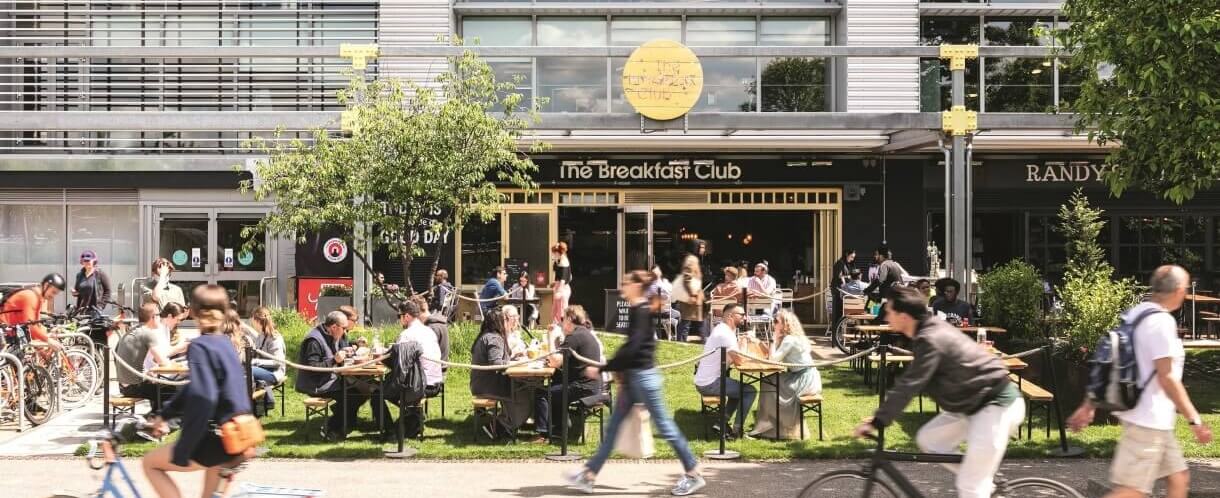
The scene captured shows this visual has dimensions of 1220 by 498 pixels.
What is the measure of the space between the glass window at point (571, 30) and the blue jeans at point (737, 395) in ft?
38.4

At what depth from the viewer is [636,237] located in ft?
68.6

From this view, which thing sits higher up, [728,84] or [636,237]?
[728,84]

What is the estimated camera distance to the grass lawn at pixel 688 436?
9.97 m

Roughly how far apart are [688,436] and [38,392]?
6792mm

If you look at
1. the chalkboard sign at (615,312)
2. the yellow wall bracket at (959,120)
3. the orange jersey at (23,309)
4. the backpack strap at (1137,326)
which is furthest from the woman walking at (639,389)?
the chalkboard sign at (615,312)

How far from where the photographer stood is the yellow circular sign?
15.6 meters

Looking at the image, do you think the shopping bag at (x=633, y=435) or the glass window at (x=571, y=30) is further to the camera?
the glass window at (x=571, y=30)

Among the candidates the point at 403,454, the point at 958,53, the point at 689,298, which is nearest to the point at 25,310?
the point at 403,454

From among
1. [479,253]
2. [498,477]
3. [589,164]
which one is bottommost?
[498,477]

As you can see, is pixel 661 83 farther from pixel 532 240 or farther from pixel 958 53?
pixel 532 240

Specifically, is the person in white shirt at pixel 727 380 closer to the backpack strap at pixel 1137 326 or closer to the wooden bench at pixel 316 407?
the wooden bench at pixel 316 407

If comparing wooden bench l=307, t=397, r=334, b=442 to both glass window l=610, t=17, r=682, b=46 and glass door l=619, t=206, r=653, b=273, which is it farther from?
glass window l=610, t=17, r=682, b=46

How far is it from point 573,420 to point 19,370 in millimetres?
5534

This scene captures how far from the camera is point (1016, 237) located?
21109mm
